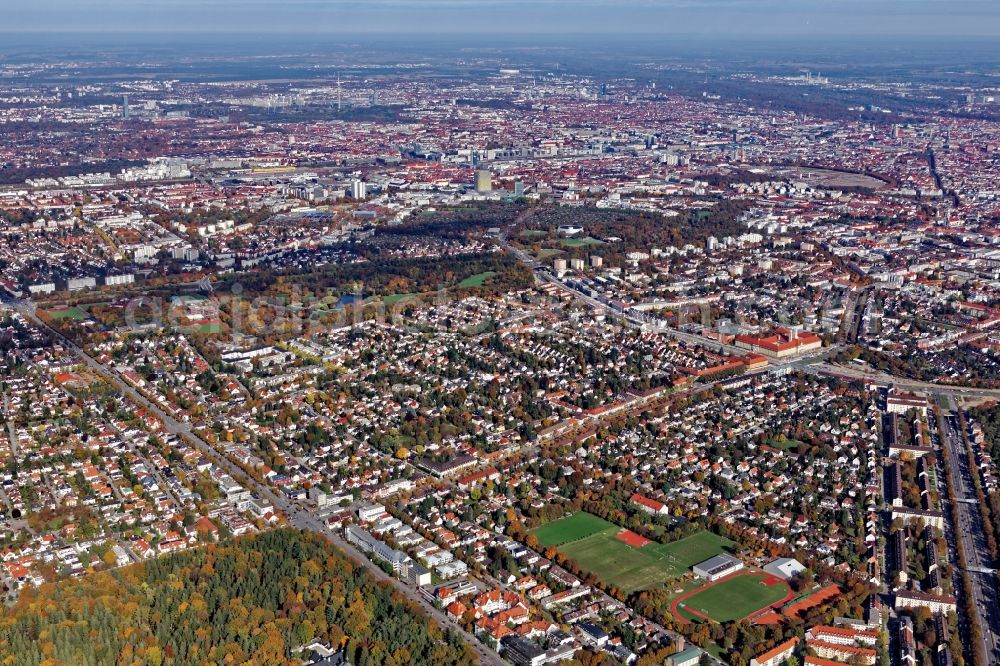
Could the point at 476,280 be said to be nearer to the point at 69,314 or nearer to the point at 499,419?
the point at 69,314

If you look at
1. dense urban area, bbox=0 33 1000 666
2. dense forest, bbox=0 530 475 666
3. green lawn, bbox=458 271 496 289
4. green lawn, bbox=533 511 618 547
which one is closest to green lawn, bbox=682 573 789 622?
dense urban area, bbox=0 33 1000 666

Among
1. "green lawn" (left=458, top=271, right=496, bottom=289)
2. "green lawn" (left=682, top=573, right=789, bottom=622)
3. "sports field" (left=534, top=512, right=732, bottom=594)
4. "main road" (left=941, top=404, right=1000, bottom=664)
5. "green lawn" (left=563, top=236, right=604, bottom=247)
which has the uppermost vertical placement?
"main road" (left=941, top=404, right=1000, bottom=664)

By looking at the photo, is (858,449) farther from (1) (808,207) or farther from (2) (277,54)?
(2) (277,54)

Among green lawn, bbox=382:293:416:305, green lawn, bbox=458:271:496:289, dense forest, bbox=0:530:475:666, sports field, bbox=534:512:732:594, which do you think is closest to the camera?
dense forest, bbox=0:530:475:666

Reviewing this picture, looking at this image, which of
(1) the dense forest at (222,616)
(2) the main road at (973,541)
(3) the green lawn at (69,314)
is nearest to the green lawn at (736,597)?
(2) the main road at (973,541)

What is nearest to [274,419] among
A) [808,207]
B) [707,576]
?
[707,576]

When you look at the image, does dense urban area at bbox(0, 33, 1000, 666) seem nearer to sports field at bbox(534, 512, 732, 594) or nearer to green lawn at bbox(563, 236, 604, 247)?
sports field at bbox(534, 512, 732, 594)

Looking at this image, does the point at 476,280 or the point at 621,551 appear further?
the point at 476,280

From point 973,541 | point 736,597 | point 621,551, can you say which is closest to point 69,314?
point 621,551
